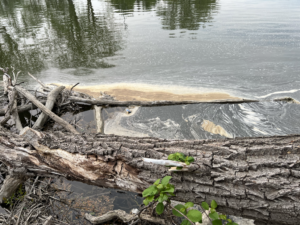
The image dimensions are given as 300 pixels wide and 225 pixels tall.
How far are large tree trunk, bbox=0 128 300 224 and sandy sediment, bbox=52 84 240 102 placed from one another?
5.96 feet

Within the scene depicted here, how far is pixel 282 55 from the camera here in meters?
4.14

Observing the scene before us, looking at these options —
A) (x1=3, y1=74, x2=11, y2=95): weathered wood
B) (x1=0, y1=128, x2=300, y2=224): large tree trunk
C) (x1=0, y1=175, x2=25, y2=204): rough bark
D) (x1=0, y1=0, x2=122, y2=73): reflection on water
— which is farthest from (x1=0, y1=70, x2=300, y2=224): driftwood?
(x1=0, y1=0, x2=122, y2=73): reflection on water

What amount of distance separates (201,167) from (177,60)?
11.8 ft

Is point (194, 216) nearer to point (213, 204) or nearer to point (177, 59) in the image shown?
point (213, 204)

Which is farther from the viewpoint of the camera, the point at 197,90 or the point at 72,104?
the point at 197,90

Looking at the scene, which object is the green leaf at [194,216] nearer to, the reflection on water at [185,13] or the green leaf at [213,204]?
the green leaf at [213,204]

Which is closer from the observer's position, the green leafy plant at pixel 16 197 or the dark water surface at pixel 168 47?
the green leafy plant at pixel 16 197

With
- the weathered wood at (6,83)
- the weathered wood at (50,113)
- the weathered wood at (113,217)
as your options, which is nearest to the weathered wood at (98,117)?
the weathered wood at (50,113)

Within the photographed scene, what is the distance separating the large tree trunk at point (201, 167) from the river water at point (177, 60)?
1.19 meters

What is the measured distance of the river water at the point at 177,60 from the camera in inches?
107

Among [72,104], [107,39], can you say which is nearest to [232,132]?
[72,104]

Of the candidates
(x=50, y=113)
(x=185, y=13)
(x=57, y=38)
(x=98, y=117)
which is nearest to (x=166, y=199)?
(x=98, y=117)

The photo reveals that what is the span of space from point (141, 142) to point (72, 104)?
6.68ft

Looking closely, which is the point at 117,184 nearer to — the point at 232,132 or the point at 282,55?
the point at 232,132
